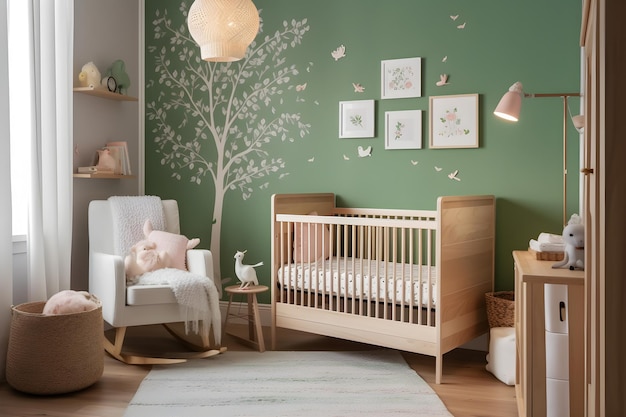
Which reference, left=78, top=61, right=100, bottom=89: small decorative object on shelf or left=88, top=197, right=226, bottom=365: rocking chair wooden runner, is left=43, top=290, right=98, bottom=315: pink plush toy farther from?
left=78, top=61, right=100, bottom=89: small decorative object on shelf

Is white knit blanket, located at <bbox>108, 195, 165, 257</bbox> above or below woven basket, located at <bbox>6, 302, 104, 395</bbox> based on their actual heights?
above

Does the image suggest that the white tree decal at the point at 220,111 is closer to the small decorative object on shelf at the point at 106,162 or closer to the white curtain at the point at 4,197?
the small decorative object on shelf at the point at 106,162

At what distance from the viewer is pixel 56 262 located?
3.24 metres

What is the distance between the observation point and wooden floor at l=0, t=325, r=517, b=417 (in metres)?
2.53

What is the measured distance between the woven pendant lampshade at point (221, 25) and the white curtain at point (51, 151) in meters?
0.87

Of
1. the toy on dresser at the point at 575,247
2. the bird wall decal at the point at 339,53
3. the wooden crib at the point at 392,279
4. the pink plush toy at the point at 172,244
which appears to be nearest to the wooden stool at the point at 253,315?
the wooden crib at the point at 392,279

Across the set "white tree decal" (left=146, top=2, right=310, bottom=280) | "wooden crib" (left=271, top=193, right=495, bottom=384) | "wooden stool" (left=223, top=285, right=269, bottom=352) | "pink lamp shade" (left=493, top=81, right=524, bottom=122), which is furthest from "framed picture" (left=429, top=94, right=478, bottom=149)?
"wooden stool" (left=223, top=285, right=269, bottom=352)

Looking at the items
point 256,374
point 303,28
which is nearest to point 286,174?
point 303,28

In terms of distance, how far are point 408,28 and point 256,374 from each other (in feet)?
7.15

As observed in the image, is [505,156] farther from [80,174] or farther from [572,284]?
[80,174]

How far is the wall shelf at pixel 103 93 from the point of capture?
11.8 ft

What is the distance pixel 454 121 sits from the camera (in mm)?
3469

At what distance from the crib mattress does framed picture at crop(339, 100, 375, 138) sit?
2.68 feet

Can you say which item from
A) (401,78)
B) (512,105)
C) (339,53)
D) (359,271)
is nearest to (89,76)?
(339,53)
